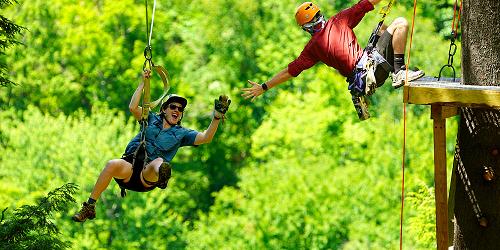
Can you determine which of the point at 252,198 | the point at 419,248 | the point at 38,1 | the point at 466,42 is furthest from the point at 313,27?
the point at 38,1

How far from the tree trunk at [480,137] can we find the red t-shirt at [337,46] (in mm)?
999

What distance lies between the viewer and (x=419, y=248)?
2370 cm

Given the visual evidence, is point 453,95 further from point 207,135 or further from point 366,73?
point 207,135

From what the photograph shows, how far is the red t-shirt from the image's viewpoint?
8445 millimetres

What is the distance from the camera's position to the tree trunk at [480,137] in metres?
7.51

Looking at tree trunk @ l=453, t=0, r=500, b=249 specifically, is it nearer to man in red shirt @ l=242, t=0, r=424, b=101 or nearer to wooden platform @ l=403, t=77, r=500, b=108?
wooden platform @ l=403, t=77, r=500, b=108

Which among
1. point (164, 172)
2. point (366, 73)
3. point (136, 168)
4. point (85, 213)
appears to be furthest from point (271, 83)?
point (85, 213)

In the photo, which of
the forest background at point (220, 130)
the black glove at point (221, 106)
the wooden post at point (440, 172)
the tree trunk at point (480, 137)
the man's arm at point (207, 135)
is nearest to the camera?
the wooden post at point (440, 172)

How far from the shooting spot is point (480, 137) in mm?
7543

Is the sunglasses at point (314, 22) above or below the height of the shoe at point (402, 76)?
above

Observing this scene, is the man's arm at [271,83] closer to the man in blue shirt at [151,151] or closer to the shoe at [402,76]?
the man in blue shirt at [151,151]

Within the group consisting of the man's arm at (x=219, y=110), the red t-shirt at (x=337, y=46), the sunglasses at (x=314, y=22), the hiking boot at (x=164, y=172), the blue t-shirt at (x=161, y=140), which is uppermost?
the sunglasses at (x=314, y=22)

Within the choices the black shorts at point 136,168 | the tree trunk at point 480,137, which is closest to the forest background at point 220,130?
the black shorts at point 136,168

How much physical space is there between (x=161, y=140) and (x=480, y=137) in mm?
2342
